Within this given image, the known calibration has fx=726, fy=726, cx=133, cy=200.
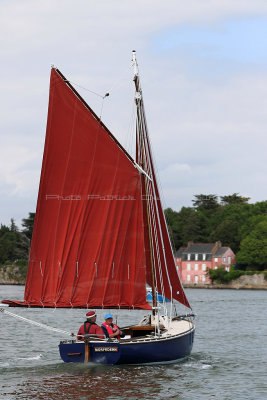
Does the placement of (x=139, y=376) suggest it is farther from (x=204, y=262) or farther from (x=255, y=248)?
(x=204, y=262)

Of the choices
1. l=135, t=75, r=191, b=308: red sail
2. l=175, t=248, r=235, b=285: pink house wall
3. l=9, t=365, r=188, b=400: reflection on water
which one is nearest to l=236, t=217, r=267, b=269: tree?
l=175, t=248, r=235, b=285: pink house wall

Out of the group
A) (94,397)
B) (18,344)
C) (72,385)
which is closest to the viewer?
(94,397)

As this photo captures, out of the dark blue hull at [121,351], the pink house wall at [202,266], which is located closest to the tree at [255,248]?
the pink house wall at [202,266]

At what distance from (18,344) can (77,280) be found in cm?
1468

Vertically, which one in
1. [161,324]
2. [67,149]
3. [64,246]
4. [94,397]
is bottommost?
[94,397]

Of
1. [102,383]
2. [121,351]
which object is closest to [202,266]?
[121,351]

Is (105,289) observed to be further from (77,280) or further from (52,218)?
(52,218)

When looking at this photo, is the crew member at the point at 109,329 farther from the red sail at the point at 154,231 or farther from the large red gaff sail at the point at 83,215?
the red sail at the point at 154,231

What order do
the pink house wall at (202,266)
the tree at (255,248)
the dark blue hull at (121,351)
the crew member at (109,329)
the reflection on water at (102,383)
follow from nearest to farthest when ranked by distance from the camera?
the reflection on water at (102,383), the dark blue hull at (121,351), the crew member at (109,329), the tree at (255,248), the pink house wall at (202,266)

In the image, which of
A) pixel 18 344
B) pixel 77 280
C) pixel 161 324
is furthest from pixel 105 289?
pixel 18 344

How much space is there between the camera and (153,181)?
3391 centimetres

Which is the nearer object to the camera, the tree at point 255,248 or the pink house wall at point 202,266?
the tree at point 255,248

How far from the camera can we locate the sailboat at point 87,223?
103 feet

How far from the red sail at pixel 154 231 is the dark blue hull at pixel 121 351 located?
3.11m
